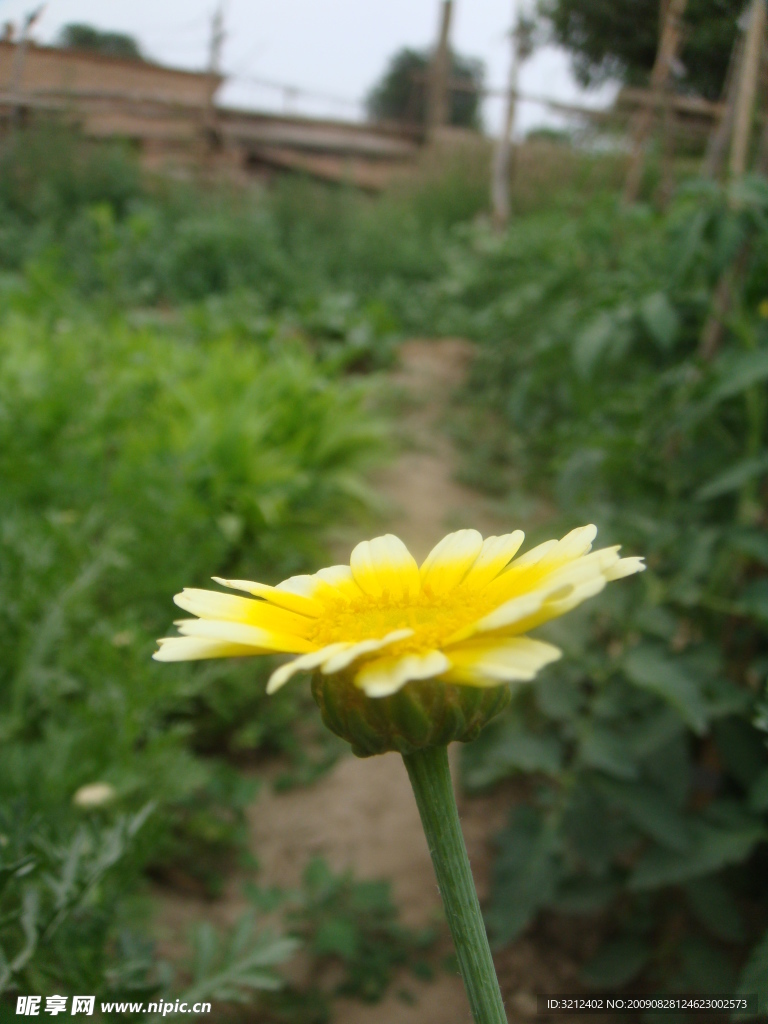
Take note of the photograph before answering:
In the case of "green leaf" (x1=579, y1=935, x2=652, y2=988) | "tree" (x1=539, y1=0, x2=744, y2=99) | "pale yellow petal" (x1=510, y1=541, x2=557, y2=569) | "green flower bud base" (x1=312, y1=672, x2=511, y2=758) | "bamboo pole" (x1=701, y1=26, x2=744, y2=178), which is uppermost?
"tree" (x1=539, y1=0, x2=744, y2=99)

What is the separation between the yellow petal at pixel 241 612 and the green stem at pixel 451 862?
9 cm

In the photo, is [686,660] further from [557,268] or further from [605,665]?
[557,268]

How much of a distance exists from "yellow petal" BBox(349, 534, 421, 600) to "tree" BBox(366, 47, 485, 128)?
6.42 meters

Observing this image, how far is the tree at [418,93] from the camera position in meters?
6.84

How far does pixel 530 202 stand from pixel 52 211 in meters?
4.60

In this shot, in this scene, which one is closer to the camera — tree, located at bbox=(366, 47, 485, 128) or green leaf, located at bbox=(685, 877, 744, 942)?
green leaf, located at bbox=(685, 877, 744, 942)

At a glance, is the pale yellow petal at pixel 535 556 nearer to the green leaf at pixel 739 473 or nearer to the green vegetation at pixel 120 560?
the green vegetation at pixel 120 560

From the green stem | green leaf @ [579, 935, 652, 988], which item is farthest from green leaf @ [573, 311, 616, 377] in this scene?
the green stem

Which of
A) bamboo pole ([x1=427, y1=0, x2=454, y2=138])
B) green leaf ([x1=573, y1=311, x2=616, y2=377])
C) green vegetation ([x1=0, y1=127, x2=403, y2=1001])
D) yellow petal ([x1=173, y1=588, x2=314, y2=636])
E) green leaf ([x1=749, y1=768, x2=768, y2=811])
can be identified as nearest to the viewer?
yellow petal ([x1=173, y1=588, x2=314, y2=636])

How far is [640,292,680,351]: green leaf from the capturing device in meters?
1.54

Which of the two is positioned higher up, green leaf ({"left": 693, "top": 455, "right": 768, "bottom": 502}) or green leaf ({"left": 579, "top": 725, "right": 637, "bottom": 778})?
green leaf ({"left": 693, "top": 455, "right": 768, "bottom": 502})

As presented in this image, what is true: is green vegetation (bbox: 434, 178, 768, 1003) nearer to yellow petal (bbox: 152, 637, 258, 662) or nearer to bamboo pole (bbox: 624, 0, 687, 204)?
bamboo pole (bbox: 624, 0, 687, 204)

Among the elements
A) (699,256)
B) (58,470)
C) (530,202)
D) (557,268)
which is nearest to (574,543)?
(699,256)

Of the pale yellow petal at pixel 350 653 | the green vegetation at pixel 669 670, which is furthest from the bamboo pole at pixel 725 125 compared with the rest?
the pale yellow petal at pixel 350 653
